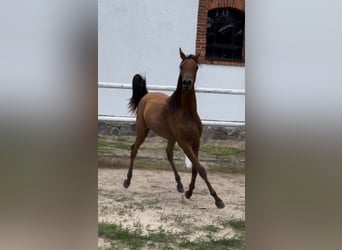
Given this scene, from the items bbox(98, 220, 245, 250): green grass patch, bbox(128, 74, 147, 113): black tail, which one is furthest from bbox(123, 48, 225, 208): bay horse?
bbox(98, 220, 245, 250): green grass patch

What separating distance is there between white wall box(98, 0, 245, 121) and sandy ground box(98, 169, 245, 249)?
19 cm

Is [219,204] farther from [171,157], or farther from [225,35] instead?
[225,35]

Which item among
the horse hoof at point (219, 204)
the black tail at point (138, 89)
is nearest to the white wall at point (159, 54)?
the black tail at point (138, 89)

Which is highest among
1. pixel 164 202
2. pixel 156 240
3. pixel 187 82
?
pixel 187 82

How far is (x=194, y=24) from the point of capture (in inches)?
51.7

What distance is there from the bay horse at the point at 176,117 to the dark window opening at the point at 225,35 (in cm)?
7

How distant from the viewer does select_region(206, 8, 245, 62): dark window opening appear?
1.31m

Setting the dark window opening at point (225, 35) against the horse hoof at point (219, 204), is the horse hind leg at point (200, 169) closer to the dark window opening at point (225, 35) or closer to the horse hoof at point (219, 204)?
the horse hoof at point (219, 204)

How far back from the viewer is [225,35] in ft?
4.35

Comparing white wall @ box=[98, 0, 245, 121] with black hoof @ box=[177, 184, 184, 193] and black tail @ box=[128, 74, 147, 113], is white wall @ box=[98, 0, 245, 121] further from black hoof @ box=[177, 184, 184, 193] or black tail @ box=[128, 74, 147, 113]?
black hoof @ box=[177, 184, 184, 193]

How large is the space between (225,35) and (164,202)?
1.73 ft

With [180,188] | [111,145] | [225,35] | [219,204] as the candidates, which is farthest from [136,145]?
[225,35]
